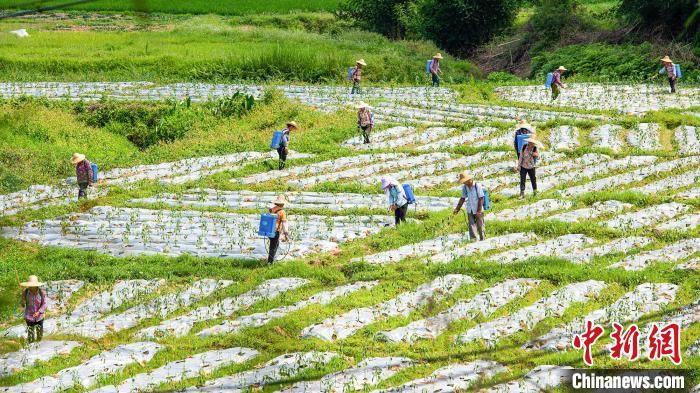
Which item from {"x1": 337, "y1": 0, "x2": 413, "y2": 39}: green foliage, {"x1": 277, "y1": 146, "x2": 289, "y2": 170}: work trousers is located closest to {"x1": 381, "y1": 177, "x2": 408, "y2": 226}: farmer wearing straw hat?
{"x1": 277, "y1": 146, "x2": 289, "y2": 170}: work trousers

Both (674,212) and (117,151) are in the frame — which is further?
(117,151)

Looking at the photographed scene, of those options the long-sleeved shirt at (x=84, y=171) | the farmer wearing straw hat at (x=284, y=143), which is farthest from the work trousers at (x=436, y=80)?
the long-sleeved shirt at (x=84, y=171)

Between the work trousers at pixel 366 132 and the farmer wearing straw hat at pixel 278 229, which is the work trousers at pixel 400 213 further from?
A: the work trousers at pixel 366 132

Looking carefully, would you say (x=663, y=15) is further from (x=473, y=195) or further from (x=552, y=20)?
(x=473, y=195)

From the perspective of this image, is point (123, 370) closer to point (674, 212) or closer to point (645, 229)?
point (645, 229)

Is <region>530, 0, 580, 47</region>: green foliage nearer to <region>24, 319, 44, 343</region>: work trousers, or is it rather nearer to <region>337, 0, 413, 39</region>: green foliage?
<region>337, 0, 413, 39</region>: green foliage

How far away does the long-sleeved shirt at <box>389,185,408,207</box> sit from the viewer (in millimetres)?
16234

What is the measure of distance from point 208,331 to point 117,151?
13.2 metres

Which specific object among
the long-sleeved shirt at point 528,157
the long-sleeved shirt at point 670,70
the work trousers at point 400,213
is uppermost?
the long-sleeved shirt at point 670,70

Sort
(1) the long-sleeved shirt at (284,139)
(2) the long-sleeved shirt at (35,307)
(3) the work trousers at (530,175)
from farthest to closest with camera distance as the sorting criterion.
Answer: (1) the long-sleeved shirt at (284,139)
(3) the work trousers at (530,175)
(2) the long-sleeved shirt at (35,307)

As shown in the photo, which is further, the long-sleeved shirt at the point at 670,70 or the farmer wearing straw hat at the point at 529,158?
the long-sleeved shirt at the point at 670,70

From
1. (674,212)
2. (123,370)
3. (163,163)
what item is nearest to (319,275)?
(123,370)

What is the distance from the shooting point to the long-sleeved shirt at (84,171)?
1870 cm

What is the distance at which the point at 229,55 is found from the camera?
33312 mm
